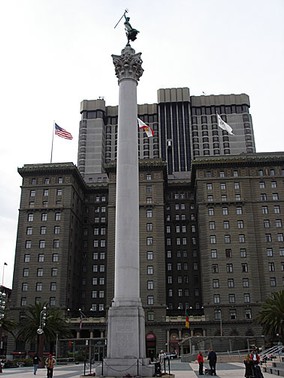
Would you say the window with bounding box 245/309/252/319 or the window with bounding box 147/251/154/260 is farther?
the window with bounding box 147/251/154/260

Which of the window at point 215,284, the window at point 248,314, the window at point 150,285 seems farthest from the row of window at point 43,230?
the window at point 248,314

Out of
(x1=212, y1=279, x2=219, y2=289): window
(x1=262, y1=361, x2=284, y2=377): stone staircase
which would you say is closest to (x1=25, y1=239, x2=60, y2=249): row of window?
(x1=212, y1=279, x2=219, y2=289): window

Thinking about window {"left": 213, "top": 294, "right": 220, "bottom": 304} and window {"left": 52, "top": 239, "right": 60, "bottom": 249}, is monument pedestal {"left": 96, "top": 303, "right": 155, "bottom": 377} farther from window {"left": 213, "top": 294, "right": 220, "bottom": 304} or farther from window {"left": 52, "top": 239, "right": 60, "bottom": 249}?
window {"left": 52, "top": 239, "right": 60, "bottom": 249}

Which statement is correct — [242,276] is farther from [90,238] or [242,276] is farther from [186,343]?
[90,238]

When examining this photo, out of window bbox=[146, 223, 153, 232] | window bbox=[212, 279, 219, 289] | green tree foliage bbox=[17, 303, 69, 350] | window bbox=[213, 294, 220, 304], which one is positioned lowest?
green tree foliage bbox=[17, 303, 69, 350]

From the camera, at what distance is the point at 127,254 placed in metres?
37.5

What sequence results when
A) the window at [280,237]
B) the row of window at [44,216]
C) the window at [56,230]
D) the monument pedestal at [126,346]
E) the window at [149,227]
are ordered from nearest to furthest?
the monument pedestal at [126,346] < the window at [280,237] < the window at [56,230] < the window at [149,227] < the row of window at [44,216]

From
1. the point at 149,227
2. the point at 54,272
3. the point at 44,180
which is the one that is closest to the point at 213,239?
the point at 149,227

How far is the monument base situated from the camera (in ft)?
107

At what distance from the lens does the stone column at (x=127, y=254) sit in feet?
112

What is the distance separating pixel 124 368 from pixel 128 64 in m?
29.6

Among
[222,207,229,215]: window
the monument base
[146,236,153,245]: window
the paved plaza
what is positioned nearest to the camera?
the monument base

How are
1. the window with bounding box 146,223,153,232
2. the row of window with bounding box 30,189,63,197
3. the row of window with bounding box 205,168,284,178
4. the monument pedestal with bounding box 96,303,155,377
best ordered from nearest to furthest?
the monument pedestal with bounding box 96,303,155,377
the window with bounding box 146,223,153,232
the row of window with bounding box 205,168,284,178
the row of window with bounding box 30,189,63,197

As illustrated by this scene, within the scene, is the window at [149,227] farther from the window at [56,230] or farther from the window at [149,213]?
the window at [56,230]
